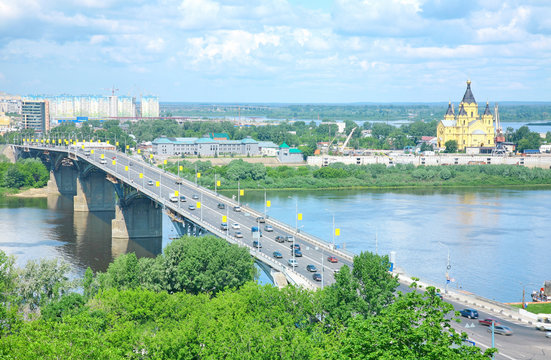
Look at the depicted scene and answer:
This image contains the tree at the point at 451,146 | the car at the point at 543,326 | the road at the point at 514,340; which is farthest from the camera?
the tree at the point at 451,146

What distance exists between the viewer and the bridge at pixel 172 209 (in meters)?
30.5

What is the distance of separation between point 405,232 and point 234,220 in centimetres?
1261

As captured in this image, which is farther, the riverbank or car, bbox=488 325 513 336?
the riverbank

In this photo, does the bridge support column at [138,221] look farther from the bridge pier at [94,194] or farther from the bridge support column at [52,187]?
the bridge support column at [52,187]

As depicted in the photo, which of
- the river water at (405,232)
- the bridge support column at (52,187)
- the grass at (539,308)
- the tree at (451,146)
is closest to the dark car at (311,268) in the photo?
the river water at (405,232)

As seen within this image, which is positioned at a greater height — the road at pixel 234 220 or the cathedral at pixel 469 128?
the cathedral at pixel 469 128

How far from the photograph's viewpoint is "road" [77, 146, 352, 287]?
30328 millimetres

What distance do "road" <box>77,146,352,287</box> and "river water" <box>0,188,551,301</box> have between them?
9.27ft

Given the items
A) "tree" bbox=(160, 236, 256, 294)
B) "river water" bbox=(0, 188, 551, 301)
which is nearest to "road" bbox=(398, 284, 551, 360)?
"river water" bbox=(0, 188, 551, 301)

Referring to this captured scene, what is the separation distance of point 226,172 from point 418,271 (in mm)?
45588

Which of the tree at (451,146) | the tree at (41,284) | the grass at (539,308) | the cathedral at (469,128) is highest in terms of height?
the cathedral at (469,128)

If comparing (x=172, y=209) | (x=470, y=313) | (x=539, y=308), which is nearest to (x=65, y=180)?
(x=172, y=209)

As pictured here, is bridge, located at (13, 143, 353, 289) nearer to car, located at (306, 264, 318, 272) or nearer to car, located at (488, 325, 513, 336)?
car, located at (306, 264, 318, 272)

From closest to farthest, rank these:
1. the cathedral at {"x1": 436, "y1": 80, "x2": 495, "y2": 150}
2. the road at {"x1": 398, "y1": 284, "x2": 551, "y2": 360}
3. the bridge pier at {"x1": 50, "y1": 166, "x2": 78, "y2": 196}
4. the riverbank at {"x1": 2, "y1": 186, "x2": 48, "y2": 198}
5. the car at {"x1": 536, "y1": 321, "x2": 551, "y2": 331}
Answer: the road at {"x1": 398, "y1": 284, "x2": 551, "y2": 360} < the car at {"x1": 536, "y1": 321, "x2": 551, "y2": 331} < the riverbank at {"x1": 2, "y1": 186, "x2": 48, "y2": 198} < the bridge pier at {"x1": 50, "y1": 166, "x2": 78, "y2": 196} < the cathedral at {"x1": 436, "y1": 80, "x2": 495, "y2": 150}
